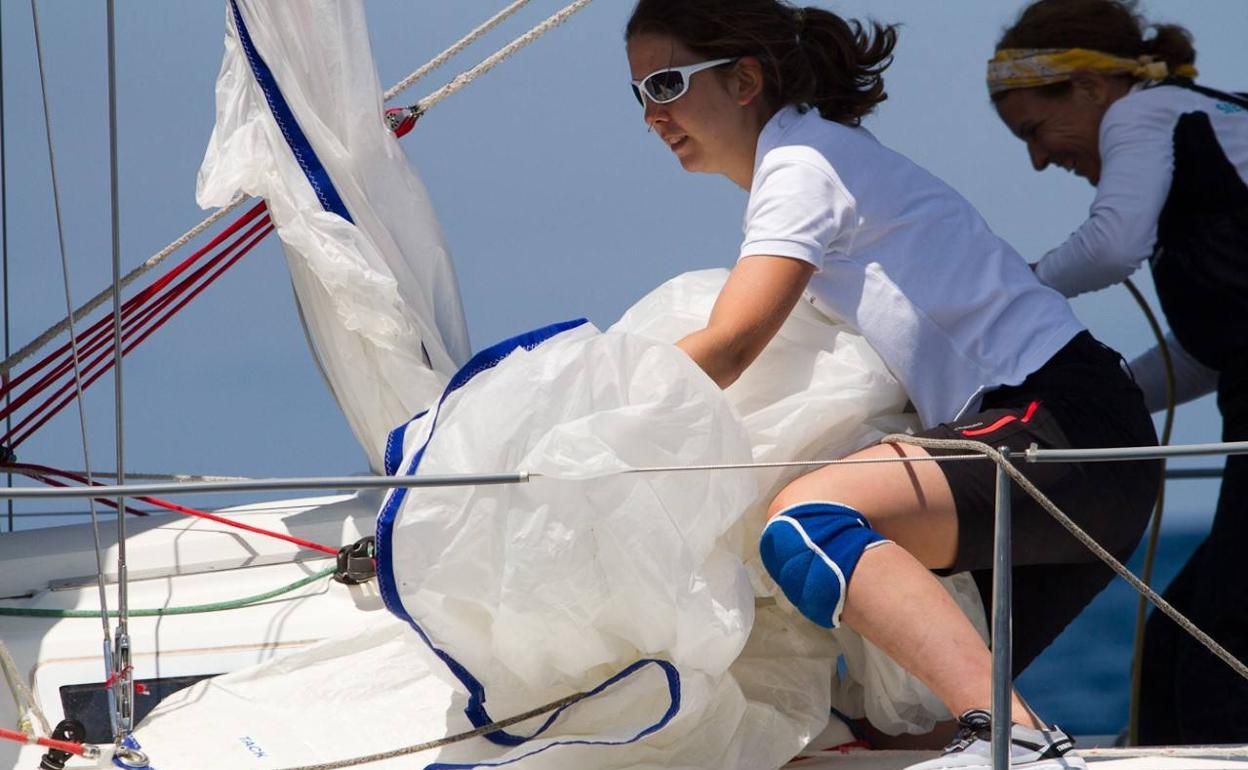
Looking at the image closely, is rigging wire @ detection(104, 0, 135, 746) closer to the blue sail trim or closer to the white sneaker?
the blue sail trim

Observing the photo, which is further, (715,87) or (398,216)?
(398,216)

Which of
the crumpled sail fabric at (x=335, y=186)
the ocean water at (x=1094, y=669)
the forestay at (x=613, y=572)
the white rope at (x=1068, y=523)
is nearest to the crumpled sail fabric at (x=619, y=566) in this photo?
the forestay at (x=613, y=572)


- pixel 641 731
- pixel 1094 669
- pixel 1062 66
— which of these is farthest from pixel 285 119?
pixel 1094 669

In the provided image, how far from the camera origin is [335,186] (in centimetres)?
176

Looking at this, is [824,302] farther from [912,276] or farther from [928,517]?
[928,517]

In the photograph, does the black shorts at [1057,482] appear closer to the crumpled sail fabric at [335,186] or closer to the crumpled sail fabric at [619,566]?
the crumpled sail fabric at [619,566]

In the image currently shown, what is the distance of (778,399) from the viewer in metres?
1.38

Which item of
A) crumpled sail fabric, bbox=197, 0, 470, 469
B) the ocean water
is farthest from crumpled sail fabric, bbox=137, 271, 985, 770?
the ocean water

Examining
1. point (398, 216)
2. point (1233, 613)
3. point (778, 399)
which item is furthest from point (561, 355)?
point (1233, 613)

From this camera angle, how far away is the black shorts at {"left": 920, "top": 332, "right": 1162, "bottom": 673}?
4.11 feet

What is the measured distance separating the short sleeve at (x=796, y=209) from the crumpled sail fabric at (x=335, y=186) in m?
0.56

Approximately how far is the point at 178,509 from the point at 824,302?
97 centimetres

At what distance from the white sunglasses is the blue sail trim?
0.22m

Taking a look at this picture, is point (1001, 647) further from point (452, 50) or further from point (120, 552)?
point (452, 50)
